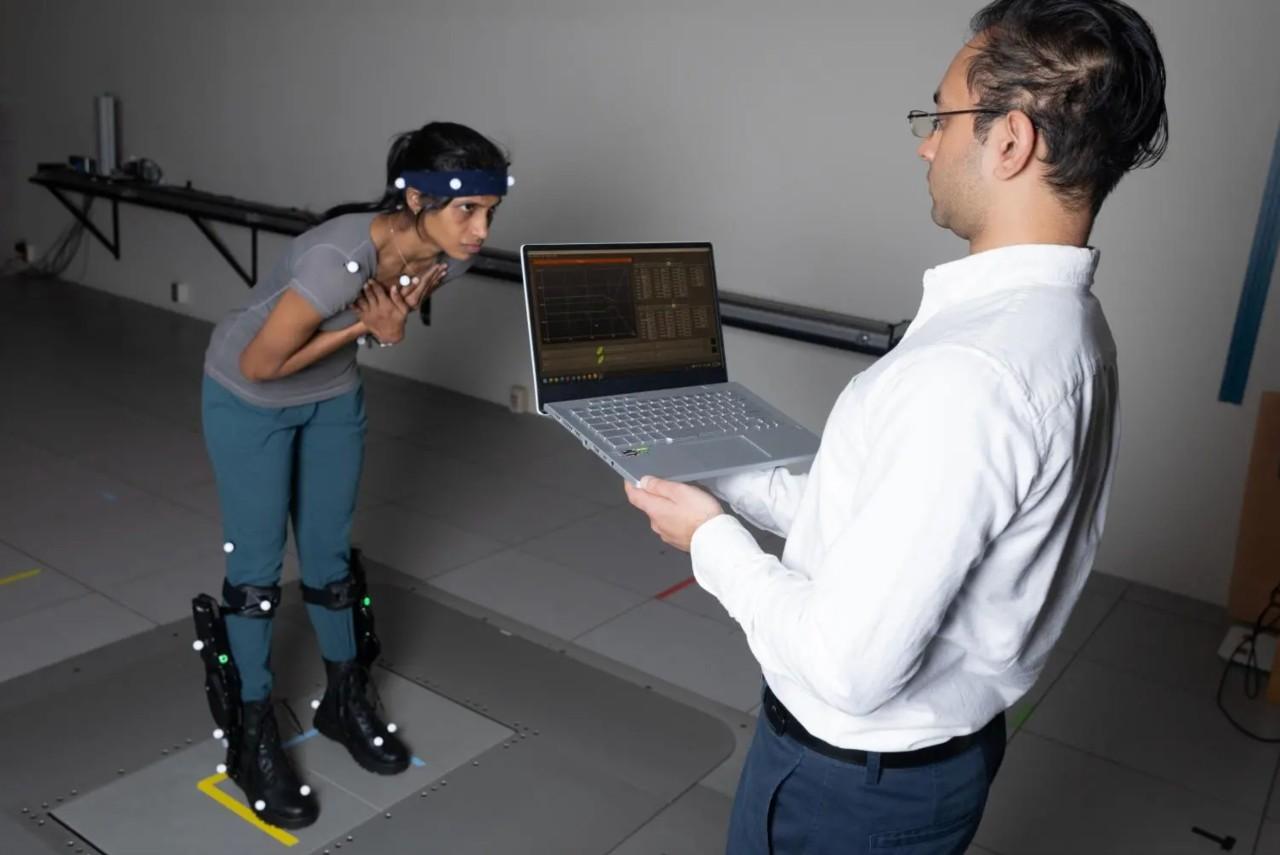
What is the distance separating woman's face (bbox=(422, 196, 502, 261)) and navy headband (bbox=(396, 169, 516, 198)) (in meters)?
0.01

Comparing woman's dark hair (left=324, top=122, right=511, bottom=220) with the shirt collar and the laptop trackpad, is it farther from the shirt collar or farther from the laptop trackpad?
the shirt collar

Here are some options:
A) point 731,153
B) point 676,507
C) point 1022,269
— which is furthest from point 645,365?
point 731,153

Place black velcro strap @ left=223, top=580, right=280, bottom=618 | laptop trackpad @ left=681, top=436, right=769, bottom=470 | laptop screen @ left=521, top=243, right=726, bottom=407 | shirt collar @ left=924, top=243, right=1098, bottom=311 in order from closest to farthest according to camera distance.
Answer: shirt collar @ left=924, top=243, right=1098, bottom=311 → laptop trackpad @ left=681, top=436, right=769, bottom=470 → laptop screen @ left=521, top=243, right=726, bottom=407 → black velcro strap @ left=223, top=580, right=280, bottom=618

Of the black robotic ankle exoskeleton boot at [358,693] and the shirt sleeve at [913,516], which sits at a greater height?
the shirt sleeve at [913,516]

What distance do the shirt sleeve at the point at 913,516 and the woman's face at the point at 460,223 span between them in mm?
1258

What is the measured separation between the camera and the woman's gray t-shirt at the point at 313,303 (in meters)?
1.99

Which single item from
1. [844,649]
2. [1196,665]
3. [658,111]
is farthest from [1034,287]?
[658,111]

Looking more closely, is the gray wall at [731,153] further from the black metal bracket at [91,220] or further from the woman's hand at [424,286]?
the woman's hand at [424,286]

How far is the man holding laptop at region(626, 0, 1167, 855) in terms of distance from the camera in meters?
0.88

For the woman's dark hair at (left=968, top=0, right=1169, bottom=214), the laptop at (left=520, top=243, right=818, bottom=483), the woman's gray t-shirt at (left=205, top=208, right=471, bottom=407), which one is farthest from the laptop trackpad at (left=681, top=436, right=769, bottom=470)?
the woman's gray t-shirt at (left=205, top=208, right=471, bottom=407)

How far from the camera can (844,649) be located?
0.90 m

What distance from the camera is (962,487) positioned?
2.82 feet

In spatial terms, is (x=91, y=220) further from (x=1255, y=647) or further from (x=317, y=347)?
(x=1255, y=647)

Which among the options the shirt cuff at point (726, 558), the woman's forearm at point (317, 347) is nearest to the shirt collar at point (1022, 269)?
the shirt cuff at point (726, 558)
